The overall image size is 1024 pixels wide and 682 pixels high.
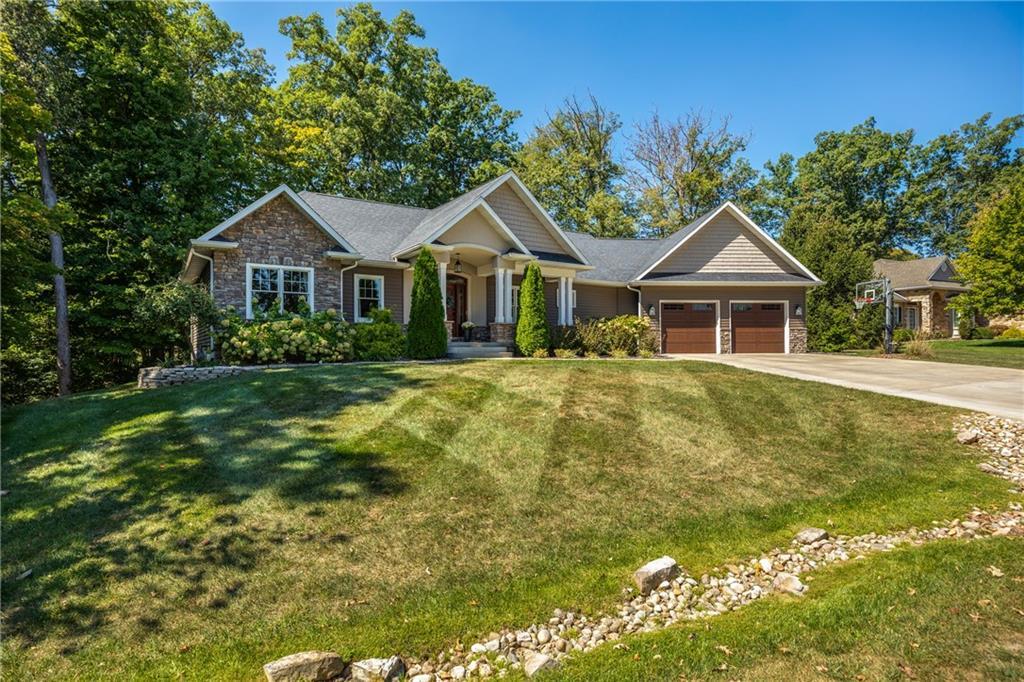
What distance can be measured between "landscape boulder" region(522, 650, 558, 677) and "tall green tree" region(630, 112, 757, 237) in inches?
1340

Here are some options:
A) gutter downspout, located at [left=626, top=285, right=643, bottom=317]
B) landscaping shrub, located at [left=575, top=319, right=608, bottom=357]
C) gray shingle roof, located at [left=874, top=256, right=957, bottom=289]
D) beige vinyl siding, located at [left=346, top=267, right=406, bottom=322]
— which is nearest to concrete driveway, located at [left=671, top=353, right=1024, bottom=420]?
landscaping shrub, located at [left=575, top=319, right=608, bottom=357]

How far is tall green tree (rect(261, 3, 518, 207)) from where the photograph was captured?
1073 inches

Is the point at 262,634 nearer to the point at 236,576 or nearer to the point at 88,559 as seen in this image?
the point at 236,576

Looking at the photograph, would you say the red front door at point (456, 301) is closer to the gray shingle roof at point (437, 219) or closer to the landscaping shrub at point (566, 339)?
the gray shingle roof at point (437, 219)

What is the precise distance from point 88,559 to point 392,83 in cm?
3122

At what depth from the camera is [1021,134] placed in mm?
43094

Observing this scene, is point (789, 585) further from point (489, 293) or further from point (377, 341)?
point (489, 293)

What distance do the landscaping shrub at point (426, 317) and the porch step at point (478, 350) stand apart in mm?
1484

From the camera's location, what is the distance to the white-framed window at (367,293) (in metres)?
16.6

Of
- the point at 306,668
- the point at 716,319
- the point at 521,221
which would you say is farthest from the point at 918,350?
the point at 306,668

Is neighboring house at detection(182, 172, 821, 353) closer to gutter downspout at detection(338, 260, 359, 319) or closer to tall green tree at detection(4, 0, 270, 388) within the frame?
gutter downspout at detection(338, 260, 359, 319)

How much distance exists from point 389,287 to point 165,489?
11826 mm

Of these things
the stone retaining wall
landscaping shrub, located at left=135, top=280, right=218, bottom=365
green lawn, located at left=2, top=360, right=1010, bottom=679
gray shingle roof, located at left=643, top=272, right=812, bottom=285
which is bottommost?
green lawn, located at left=2, top=360, right=1010, bottom=679

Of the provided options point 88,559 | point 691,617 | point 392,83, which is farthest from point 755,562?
point 392,83
